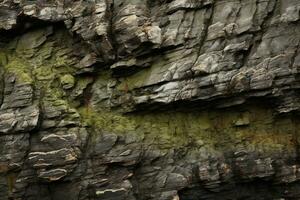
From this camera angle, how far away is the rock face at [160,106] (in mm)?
20062

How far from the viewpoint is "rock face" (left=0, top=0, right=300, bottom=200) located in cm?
2006

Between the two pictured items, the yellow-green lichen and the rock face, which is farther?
the yellow-green lichen

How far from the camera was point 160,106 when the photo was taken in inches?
832

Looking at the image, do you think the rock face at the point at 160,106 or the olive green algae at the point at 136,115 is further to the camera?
the olive green algae at the point at 136,115

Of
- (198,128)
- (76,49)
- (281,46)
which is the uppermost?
(76,49)

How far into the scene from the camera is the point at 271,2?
20.3 m

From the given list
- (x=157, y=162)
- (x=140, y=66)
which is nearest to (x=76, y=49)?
(x=140, y=66)

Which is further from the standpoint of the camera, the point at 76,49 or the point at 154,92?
the point at 76,49

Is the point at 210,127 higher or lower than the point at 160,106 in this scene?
Result: lower

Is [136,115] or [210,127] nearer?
[210,127]

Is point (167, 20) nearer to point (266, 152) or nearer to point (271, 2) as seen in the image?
point (271, 2)

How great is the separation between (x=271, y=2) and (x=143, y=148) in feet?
30.6

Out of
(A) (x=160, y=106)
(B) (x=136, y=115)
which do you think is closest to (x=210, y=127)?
(A) (x=160, y=106)

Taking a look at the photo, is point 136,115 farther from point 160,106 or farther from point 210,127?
point 210,127
